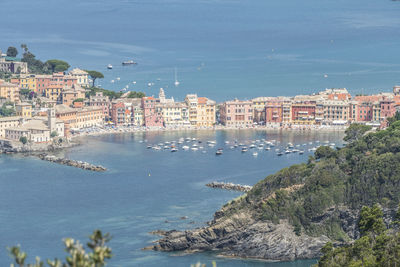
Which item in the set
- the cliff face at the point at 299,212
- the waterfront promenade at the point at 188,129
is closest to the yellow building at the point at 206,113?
the waterfront promenade at the point at 188,129

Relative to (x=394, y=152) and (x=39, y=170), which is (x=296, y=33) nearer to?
(x=39, y=170)

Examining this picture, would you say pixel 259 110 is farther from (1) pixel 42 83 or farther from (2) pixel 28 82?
(2) pixel 28 82

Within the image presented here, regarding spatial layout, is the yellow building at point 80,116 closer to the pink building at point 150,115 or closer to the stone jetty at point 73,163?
the pink building at point 150,115

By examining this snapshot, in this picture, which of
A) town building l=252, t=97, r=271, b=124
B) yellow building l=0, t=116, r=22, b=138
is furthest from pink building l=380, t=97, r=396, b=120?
yellow building l=0, t=116, r=22, b=138

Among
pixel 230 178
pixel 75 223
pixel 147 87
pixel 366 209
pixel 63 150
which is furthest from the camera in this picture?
pixel 147 87

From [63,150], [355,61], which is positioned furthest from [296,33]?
[63,150]

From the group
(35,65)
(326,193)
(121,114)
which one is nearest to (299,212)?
(326,193)
